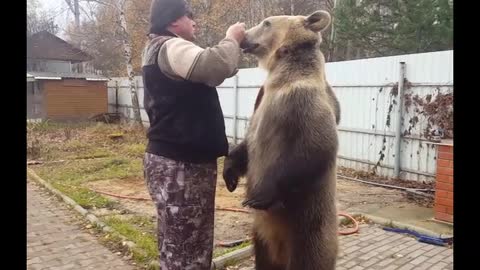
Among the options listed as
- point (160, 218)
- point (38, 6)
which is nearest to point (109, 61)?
point (38, 6)

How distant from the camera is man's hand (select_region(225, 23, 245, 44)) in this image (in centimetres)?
240

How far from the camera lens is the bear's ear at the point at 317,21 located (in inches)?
97.1

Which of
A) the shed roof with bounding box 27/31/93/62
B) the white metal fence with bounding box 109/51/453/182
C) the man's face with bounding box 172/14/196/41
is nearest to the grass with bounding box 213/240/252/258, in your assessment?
the man's face with bounding box 172/14/196/41

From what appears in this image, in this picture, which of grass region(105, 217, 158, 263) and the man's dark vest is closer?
the man's dark vest

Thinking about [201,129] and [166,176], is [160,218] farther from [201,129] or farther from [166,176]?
[201,129]

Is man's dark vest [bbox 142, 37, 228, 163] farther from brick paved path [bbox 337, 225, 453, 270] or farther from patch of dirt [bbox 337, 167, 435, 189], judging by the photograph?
patch of dirt [bbox 337, 167, 435, 189]

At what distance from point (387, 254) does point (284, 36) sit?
329cm

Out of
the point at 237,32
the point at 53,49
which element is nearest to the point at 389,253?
the point at 237,32

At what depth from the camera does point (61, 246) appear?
17.2 feet

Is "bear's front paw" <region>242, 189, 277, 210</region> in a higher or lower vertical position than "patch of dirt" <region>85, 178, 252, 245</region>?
higher

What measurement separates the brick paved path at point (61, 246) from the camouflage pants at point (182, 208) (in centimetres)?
228

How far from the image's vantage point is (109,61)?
30.6m

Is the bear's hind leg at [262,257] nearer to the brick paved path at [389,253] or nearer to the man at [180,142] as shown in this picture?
the man at [180,142]

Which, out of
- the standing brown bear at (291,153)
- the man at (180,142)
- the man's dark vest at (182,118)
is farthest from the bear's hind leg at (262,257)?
the man's dark vest at (182,118)
